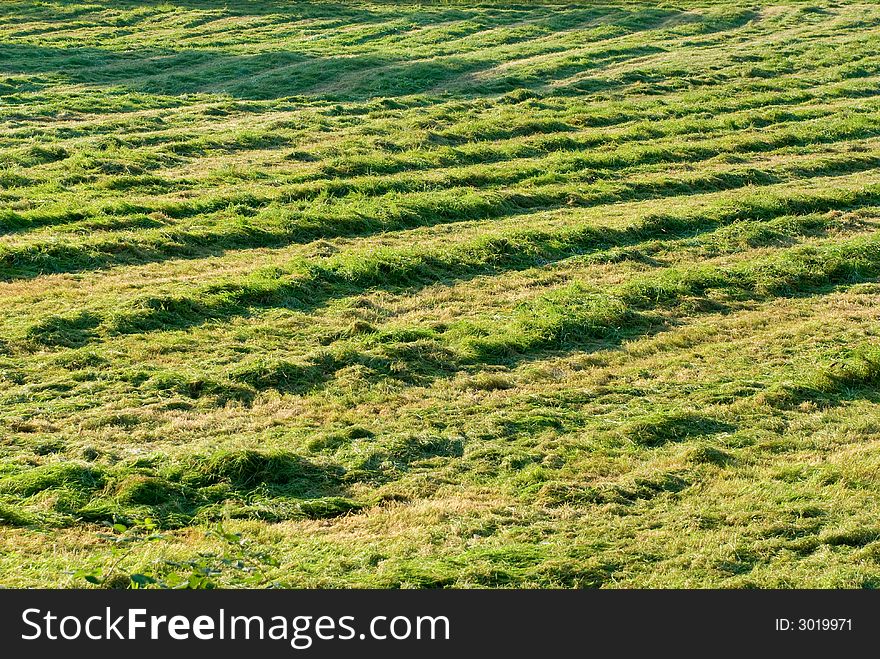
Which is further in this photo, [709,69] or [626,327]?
[709,69]

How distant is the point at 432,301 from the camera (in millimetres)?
13648

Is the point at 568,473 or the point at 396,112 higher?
the point at 396,112

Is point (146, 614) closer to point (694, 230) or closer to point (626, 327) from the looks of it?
point (626, 327)

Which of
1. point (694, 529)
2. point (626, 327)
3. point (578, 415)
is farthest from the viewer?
point (626, 327)

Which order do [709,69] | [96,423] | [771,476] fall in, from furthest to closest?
[709,69]
[96,423]
[771,476]

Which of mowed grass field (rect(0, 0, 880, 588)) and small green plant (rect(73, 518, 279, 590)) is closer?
small green plant (rect(73, 518, 279, 590))

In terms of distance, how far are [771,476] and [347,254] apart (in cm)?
810

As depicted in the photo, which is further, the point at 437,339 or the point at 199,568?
the point at 437,339

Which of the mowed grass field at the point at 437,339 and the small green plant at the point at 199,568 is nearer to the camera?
the small green plant at the point at 199,568

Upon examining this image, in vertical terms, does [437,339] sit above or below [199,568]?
below

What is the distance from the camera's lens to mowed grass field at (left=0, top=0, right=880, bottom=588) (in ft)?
25.5

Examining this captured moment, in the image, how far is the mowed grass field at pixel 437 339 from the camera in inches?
306

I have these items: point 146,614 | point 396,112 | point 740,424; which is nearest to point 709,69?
point 396,112

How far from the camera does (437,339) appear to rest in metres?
12.1
